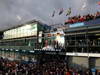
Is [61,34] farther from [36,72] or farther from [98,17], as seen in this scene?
[36,72]

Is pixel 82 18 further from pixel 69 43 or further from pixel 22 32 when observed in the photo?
pixel 22 32

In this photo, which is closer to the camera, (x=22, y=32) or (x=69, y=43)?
(x=69, y=43)

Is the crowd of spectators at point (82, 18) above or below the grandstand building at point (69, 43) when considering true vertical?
above

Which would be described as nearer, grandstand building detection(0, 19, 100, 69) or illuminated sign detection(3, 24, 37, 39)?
grandstand building detection(0, 19, 100, 69)

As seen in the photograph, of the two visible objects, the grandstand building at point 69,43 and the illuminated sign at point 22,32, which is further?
the illuminated sign at point 22,32

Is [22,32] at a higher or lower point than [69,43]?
higher

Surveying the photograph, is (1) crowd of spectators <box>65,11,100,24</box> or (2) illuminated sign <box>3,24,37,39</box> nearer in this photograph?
(1) crowd of spectators <box>65,11,100,24</box>

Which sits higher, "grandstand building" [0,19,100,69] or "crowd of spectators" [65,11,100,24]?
"crowd of spectators" [65,11,100,24]

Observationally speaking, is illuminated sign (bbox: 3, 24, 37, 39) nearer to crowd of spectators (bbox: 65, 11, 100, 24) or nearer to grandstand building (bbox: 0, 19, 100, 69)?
grandstand building (bbox: 0, 19, 100, 69)

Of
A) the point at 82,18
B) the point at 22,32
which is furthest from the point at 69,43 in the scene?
the point at 22,32

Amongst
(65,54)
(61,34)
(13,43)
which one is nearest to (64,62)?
(65,54)

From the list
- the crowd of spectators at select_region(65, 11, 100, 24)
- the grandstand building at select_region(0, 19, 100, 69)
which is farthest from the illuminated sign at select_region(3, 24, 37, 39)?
the crowd of spectators at select_region(65, 11, 100, 24)

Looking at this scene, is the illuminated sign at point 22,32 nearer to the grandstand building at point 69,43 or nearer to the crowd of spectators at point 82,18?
the grandstand building at point 69,43

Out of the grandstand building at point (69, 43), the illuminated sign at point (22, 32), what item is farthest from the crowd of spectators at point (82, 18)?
the illuminated sign at point (22, 32)
